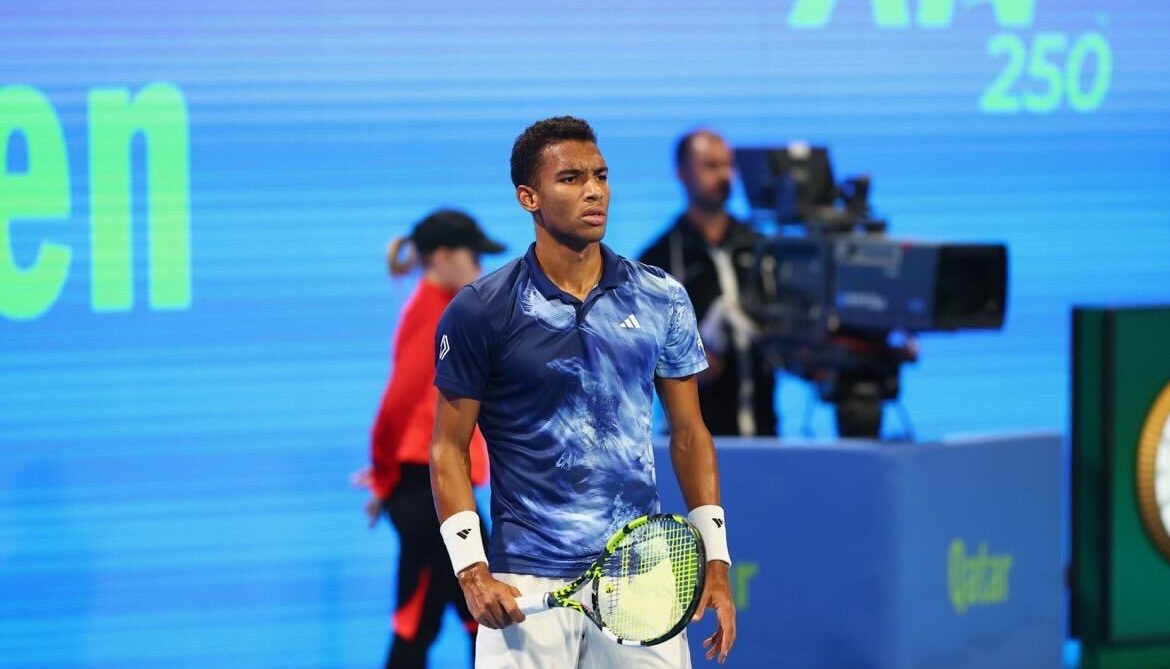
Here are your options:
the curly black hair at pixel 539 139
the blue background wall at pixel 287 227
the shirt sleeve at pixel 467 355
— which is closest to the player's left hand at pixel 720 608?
the shirt sleeve at pixel 467 355

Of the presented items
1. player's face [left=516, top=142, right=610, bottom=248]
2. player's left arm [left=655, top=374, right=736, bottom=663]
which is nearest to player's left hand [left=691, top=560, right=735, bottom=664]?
player's left arm [left=655, top=374, right=736, bottom=663]

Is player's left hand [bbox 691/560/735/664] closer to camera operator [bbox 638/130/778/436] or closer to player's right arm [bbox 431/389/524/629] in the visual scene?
player's right arm [bbox 431/389/524/629]

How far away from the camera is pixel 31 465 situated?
582 cm

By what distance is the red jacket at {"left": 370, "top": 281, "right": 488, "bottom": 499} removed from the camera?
17.3ft

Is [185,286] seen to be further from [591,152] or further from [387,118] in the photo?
[591,152]

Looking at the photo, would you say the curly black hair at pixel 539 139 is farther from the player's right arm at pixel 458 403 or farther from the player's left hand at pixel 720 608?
the player's left hand at pixel 720 608

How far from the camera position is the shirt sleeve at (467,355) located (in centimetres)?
340

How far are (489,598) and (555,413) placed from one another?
0.37 metres

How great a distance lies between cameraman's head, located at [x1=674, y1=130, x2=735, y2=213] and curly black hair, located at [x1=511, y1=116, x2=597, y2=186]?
8.61 ft

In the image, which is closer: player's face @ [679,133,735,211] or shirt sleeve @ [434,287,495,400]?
shirt sleeve @ [434,287,495,400]

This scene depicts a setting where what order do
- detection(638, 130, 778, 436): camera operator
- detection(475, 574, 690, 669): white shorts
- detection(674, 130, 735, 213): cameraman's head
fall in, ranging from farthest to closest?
detection(674, 130, 735, 213): cameraman's head, detection(638, 130, 778, 436): camera operator, detection(475, 574, 690, 669): white shorts

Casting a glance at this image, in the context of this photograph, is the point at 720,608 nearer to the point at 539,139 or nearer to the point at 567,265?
the point at 567,265

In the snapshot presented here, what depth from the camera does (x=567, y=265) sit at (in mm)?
3496

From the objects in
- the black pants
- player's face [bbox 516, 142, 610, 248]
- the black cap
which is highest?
player's face [bbox 516, 142, 610, 248]
